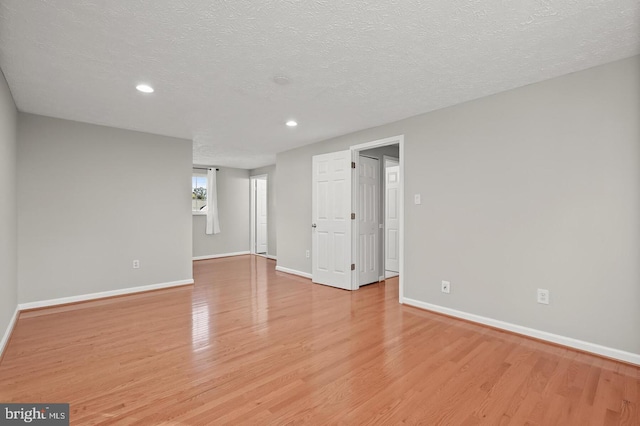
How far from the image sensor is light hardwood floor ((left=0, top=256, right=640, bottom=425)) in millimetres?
1833

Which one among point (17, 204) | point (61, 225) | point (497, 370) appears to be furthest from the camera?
point (61, 225)

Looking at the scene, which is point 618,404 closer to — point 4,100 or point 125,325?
point 125,325

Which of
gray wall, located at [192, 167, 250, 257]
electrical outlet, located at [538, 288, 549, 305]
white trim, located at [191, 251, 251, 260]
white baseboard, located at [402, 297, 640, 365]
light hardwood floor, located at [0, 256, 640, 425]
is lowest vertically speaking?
light hardwood floor, located at [0, 256, 640, 425]

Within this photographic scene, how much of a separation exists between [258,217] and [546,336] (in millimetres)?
6853

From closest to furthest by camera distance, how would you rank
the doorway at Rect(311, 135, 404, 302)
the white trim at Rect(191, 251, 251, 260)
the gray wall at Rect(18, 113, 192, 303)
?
the gray wall at Rect(18, 113, 192, 303) < the doorway at Rect(311, 135, 404, 302) < the white trim at Rect(191, 251, 251, 260)

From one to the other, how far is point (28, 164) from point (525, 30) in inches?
205

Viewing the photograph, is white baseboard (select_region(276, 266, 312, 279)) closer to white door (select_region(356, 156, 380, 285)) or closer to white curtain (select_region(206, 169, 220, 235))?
white door (select_region(356, 156, 380, 285))

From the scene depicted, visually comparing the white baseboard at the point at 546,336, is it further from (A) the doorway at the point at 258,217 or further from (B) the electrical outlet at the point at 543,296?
(A) the doorway at the point at 258,217

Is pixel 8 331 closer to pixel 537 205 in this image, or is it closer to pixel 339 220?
pixel 339 220

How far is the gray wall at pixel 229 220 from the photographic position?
7586 millimetres

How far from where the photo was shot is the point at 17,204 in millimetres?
3629

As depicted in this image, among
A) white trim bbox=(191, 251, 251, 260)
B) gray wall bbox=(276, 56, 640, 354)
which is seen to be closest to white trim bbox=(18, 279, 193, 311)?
white trim bbox=(191, 251, 251, 260)

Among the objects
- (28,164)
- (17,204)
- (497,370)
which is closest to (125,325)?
(17,204)

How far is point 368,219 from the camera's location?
4945 millimetres
